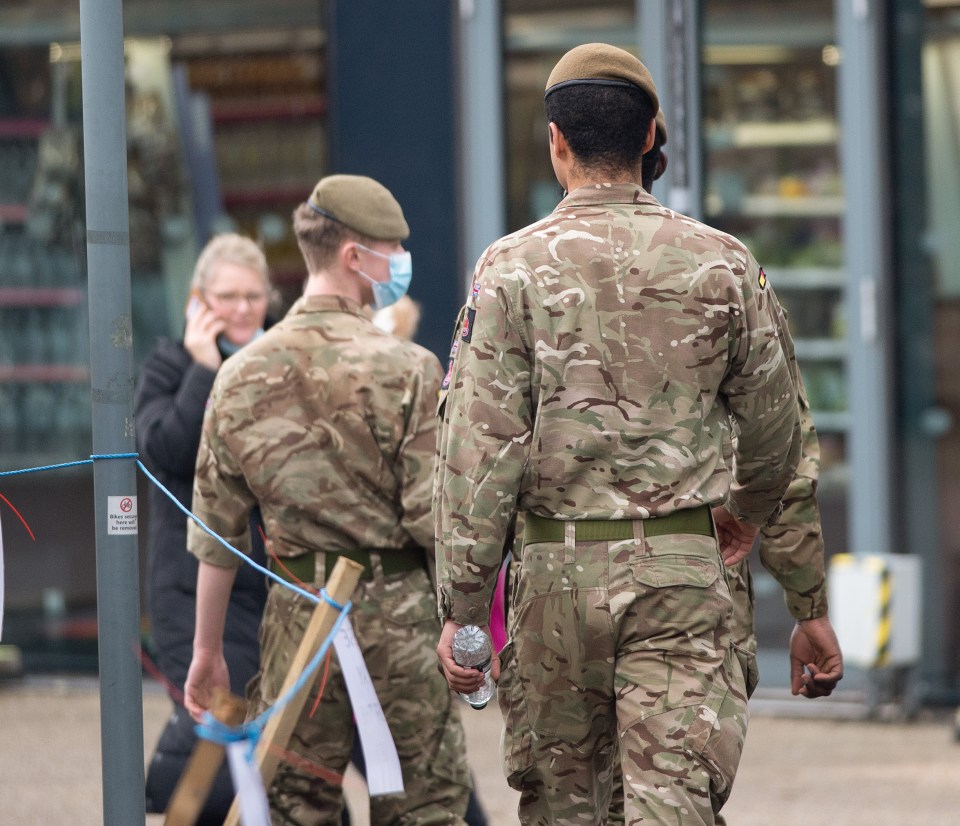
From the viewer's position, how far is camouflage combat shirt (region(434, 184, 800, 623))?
3.30 meters

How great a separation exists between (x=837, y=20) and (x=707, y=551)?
5220 mm

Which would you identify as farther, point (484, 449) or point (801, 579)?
point (801, 579)

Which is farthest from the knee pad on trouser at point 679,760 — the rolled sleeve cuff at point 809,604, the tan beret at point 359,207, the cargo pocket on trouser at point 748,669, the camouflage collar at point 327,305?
the tan beret at point 359,207

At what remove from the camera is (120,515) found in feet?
11.1

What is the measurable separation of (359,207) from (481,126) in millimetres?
4190

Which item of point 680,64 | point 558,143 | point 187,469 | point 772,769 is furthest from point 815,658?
point 680,64

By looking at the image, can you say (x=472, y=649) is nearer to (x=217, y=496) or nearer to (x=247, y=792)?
(x=247, y=792)

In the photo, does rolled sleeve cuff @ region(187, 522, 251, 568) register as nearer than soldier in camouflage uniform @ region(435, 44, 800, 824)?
No

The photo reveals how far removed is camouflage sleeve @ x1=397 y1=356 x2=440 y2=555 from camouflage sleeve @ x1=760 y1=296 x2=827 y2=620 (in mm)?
772

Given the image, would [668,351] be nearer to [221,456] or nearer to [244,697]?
[221,456]

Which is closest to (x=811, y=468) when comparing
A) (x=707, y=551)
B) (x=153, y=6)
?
(x=707, y=551)

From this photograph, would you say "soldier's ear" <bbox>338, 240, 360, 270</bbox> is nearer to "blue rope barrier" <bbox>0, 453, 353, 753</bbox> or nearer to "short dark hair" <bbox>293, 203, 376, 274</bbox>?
"short dark hair" <bbox>293, 203, 376, 274</bbox>

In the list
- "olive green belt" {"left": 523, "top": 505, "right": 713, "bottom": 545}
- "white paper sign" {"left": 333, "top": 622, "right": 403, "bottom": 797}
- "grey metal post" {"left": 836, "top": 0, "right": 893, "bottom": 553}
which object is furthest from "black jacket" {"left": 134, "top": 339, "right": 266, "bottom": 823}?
"grey metal post" {"left": 836, "top": 0, "right": 893, "bottom": 553}

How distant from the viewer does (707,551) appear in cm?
336
